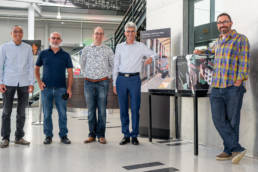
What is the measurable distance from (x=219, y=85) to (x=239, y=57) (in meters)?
0.34

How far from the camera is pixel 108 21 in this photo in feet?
47.5

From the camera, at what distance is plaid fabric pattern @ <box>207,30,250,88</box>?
8.63ft

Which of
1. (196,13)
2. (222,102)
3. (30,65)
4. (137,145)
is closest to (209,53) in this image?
(222,102)

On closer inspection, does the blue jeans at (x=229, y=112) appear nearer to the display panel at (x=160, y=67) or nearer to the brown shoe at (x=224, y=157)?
the brown shoe at (x=224, y=157)

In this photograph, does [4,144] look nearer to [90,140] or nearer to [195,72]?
[90,140]

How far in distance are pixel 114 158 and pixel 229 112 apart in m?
1.32

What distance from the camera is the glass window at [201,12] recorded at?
3.80 meters

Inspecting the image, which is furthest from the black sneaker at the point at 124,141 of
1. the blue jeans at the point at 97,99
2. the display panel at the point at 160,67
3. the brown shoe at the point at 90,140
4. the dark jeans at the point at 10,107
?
the dark jeans at the point at 10,107

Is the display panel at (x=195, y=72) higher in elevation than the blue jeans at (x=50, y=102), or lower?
higher

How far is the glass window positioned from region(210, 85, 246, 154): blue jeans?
55.9 inches

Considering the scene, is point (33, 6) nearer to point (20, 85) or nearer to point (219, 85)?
point (20, 85)

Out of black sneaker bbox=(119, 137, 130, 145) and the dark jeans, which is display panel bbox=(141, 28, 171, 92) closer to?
black sneaker bbox=(119, 137, 130, 145)

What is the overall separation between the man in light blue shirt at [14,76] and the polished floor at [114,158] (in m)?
0.34

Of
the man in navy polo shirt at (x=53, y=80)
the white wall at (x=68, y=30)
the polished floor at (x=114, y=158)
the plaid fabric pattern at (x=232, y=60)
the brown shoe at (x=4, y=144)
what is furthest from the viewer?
the white wall at (x=68, y=30)
